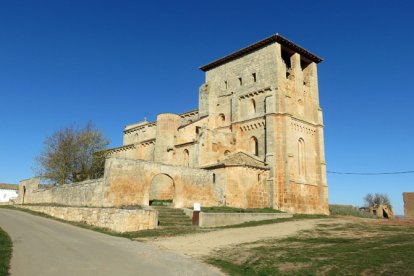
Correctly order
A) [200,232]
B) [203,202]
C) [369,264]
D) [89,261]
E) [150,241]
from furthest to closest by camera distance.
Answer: [203,202] → [200,232] → [150,241] → [89,261] → [369,264]

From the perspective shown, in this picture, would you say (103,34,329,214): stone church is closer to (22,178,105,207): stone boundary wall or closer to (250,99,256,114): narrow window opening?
(250,99,256,114): narrow window opening

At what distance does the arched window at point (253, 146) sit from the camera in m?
32.8

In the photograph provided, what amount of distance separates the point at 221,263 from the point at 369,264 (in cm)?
378

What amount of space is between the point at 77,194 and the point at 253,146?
16739 mm

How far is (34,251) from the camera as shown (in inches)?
394

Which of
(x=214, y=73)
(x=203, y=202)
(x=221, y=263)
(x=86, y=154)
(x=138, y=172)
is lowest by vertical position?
(x=221, y=263)

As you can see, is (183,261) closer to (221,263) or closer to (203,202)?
(221,263)

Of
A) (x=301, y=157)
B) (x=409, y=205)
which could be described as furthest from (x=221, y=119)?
(x=409, y=205)

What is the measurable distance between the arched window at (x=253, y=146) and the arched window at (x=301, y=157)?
14.2 feet

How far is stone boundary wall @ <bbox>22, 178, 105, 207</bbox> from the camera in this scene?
21.9 meters

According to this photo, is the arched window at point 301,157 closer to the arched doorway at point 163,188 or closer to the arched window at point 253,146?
the arched window at point 253,146

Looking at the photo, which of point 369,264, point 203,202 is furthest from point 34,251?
point 203,202

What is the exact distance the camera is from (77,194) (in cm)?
2467

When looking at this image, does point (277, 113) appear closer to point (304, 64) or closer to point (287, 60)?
point (287, 60)
